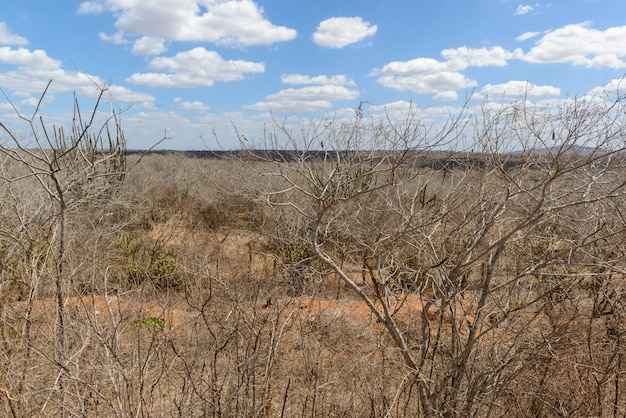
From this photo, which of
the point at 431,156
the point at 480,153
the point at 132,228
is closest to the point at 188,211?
the point at 132,228

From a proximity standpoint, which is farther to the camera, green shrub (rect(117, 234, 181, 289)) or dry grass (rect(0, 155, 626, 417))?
green shrub (rect(117, 234, 181, 289))

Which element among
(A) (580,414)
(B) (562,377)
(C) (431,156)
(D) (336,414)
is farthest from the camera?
(C) (431,156)

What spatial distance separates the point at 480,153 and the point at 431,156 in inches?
62.4

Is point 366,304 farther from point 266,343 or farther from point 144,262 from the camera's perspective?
point 144,262

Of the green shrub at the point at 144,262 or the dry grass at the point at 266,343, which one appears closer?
the dry grass at the point at 266,343

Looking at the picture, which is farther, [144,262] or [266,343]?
[144,262]

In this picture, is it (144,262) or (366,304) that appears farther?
(144,262)

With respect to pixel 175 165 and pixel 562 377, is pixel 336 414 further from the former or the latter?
pixel 175 165

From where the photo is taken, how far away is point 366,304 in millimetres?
5391

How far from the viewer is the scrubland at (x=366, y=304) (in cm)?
301

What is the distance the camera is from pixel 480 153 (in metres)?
3.99

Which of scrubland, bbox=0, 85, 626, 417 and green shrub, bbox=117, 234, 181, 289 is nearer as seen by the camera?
scrubland, bbox=0, 85, 626, 417

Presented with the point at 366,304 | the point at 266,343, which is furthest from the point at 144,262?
the point at 366,304

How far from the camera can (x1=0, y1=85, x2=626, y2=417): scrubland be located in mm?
3014
